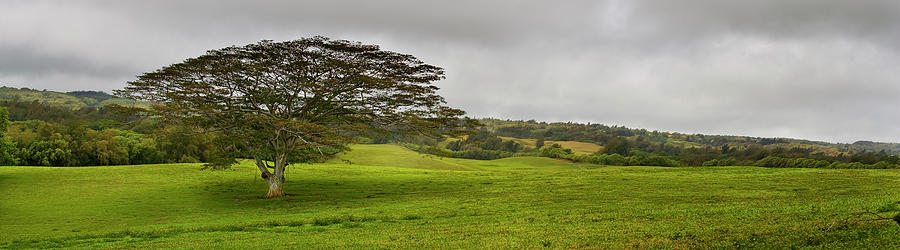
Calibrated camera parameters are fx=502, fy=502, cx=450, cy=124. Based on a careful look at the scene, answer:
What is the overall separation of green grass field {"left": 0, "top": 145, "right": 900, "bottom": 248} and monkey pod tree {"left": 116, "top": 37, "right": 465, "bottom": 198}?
4238 millimetres

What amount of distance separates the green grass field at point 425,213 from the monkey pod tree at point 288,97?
424 centimetres

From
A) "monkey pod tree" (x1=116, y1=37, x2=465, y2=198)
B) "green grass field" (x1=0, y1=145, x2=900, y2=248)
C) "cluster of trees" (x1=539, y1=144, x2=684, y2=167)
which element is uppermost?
"monkey pod tree" (x1=116, y1=37, x2=465, y2=198)

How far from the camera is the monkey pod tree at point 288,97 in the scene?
31.2m

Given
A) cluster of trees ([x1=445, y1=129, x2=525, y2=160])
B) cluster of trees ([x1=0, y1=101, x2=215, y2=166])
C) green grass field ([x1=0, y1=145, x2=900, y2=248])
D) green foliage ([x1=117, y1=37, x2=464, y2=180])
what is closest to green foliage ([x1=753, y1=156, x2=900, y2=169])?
green grass field ([x1=0, y1=145, x2=900, y2=248])

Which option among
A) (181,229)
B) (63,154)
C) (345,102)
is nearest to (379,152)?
(63,154)

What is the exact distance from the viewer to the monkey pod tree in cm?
3122

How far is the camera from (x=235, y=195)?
37.4 meters

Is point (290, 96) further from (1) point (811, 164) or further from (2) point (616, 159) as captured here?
(2) point (616, 159)

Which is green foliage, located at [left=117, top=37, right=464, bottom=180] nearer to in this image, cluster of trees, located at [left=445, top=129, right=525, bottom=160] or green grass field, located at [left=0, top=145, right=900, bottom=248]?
green grass field, located at [left=0, top=145, right=900, bottom=248]

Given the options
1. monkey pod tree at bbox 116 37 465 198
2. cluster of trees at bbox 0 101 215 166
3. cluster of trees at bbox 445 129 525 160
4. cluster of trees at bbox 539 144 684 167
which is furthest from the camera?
cluster of trees at bbox 445 129 525 160

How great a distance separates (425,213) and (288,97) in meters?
15.6

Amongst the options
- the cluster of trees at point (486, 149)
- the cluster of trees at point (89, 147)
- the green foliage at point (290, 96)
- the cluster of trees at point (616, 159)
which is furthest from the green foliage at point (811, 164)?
the cluster of trees at point (486, 149)

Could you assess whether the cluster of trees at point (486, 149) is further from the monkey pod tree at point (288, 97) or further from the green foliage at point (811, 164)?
the monkey pod tree at point (288, 97)

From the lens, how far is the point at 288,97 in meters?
33.6
